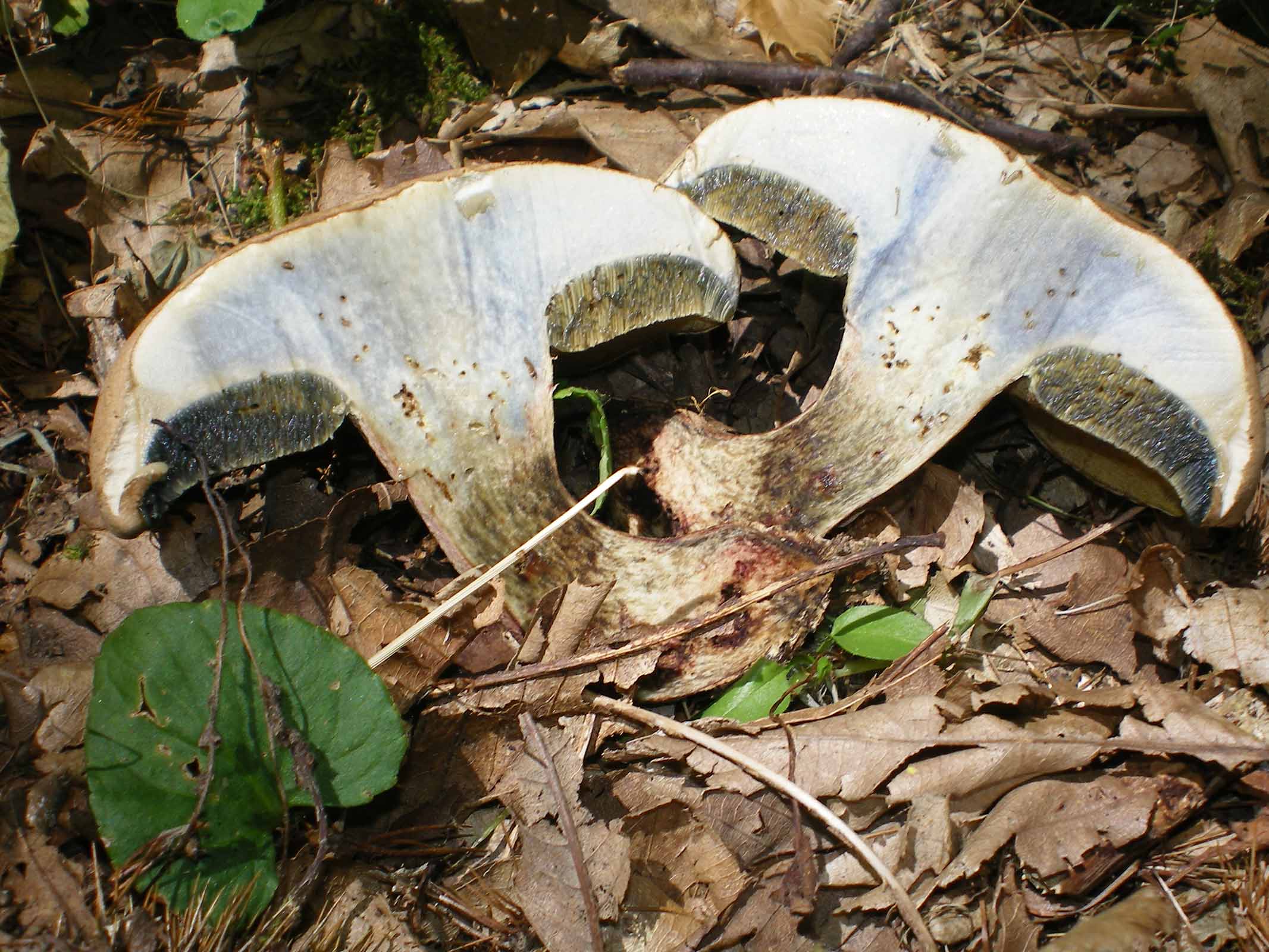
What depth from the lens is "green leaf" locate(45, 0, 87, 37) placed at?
10.8 feet

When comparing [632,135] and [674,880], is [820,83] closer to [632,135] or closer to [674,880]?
[632,135]

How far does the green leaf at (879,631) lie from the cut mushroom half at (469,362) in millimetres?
133

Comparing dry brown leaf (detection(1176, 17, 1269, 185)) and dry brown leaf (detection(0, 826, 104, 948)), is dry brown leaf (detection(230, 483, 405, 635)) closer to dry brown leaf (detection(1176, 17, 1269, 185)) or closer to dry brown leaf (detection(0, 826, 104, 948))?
dry brown leaf (detection(0, 826, 104, 948))

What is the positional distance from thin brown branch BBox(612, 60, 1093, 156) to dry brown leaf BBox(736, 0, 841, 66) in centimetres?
13

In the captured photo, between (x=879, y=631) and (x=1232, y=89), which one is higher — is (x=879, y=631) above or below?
below

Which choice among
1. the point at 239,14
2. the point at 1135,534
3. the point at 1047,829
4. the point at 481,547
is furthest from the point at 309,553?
the point at 1135,534

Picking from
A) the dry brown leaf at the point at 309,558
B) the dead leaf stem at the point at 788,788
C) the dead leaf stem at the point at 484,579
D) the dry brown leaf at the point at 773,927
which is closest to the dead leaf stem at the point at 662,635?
the dead leaf stem at the point at 484,579

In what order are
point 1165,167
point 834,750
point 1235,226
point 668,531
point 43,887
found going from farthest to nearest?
1. point 1165,167
2. point 1235,226
3. point 668,531
4. point 834,750
5. point 43,887

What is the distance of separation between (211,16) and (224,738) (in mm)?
2419

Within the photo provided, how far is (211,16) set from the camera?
Result: 3.00 metres

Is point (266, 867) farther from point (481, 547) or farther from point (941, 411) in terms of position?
point (941, 411)

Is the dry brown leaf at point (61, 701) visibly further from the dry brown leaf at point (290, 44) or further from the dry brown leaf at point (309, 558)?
the dry brown leaf at point (290, 44)

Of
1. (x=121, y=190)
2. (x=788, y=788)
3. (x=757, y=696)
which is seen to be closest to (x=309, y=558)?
(x=757, y=696)

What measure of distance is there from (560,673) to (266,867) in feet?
2.85
